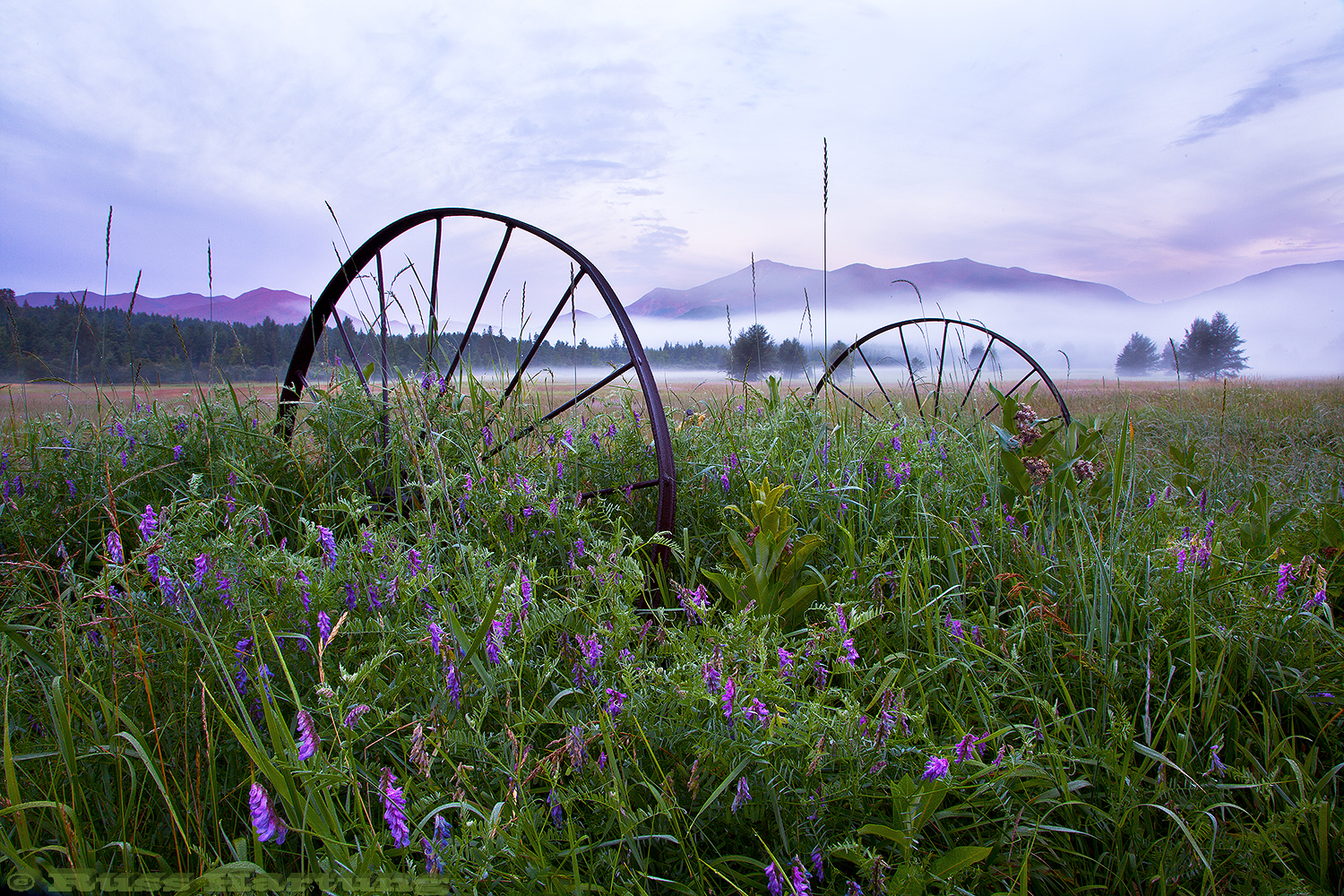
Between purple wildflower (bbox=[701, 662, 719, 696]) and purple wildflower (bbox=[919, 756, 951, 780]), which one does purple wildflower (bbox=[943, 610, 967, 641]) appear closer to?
purple wildflower (bbox=[919, 756, 951, 780])

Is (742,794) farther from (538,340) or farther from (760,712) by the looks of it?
(538,340)

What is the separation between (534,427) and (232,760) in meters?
1.45

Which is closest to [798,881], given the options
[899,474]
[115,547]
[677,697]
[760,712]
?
[760,712]

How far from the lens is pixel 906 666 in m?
1.59

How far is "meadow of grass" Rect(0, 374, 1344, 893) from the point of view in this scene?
1016 mm

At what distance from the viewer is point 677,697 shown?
117cm

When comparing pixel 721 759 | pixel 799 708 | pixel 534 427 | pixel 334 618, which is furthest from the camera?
pixel 534 427

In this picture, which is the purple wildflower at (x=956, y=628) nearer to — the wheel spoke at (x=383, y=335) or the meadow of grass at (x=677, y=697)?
the meadow of grass at (x=677, y=697)

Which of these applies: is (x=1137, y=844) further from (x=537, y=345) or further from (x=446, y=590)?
(x=537, y=345)

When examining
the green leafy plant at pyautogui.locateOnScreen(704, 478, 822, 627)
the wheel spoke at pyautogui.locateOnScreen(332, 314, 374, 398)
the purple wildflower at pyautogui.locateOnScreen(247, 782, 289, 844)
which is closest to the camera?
the purple wildflower at pyautogui.locateOnScreen(247, 782, 289, 844)

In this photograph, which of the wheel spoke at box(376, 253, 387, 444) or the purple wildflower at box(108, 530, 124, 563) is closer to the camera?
the purple wildflower at box(108, 530, 124, 563)

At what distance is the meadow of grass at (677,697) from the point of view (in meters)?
1.02

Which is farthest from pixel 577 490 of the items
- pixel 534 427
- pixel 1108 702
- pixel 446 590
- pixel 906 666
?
pixel 1108 702

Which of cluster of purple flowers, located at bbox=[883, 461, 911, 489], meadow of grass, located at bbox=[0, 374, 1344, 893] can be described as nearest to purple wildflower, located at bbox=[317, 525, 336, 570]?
meadow of grass, located at bbox=[0, 374, 1344, 893]
